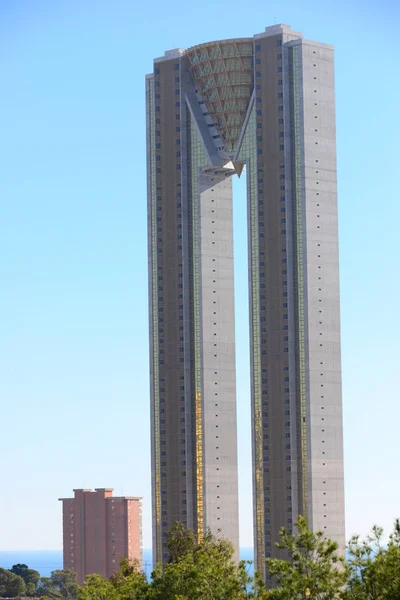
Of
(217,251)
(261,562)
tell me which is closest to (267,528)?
(261,562)

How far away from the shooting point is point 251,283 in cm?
18650

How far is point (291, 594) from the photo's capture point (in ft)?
267

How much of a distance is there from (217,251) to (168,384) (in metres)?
18.4

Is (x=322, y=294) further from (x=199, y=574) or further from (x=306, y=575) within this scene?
(x=306, y=575)

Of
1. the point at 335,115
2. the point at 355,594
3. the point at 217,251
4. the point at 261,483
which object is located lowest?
the point at 355,594

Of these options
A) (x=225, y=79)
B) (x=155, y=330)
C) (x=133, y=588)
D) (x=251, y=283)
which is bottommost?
(x=133, y=588)

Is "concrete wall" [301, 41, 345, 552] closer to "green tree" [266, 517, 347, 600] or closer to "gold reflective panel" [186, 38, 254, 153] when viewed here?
"gold reflective panel" [186, 38, 254, 153]

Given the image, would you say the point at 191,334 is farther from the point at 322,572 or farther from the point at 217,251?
the point at 322,572

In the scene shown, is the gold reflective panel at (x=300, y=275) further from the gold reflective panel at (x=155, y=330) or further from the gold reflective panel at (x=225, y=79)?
the gold reflective panel at (x=155, y=330)

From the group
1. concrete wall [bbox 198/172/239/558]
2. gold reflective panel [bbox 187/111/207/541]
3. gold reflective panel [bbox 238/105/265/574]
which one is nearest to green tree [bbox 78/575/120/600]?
gold reflective panel [bbox 238/105/265/574]

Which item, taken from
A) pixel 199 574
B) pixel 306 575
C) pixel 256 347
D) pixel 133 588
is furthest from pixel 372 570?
pixel 256 347

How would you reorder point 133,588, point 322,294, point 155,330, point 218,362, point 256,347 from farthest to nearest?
point 155,330, point 218,362, point 322,294, point 256,347, point 133,588

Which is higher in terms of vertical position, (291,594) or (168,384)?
(168,384)

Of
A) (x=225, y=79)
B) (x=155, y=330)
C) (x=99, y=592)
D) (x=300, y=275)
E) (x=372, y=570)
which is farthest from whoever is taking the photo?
(x=225, y=79)
